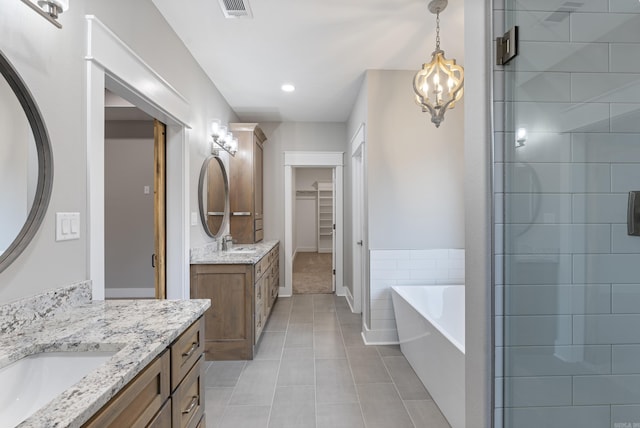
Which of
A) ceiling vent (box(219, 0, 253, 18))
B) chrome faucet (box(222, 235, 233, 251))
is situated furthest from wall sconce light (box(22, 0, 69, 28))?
chrome faucet (box(222, 235, 233, 251))

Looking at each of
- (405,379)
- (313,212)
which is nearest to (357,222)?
(405,379)

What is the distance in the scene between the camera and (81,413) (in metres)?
0.60

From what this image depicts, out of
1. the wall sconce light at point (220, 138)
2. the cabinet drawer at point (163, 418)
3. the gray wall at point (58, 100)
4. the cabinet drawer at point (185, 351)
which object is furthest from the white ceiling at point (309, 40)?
the cabinet drawer at point (163, 418)

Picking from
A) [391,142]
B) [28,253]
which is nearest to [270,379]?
[28,253]

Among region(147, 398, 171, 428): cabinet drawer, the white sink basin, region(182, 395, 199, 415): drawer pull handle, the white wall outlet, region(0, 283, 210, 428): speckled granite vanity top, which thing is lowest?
region(182, 395, 199, 415): drawer pull handle

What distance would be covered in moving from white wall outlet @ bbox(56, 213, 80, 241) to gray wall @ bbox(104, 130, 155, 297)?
3.20 meters

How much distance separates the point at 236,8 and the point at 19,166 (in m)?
1.69

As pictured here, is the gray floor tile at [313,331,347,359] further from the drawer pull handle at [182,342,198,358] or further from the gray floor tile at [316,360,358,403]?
the drawer pull handle at [182,342,198,358]

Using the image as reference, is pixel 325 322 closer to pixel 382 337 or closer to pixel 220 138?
pixel 382 337

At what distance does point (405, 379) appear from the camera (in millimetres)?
2344

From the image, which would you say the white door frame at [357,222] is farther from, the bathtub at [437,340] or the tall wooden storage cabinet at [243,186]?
the tall wooden storage cabinet at [243,186]

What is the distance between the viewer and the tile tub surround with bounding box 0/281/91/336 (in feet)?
3.27

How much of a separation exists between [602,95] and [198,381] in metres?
1.83

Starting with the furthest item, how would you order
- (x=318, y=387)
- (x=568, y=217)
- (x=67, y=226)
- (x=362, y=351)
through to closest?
(x=362, y=351), (x=318, y=387), (x=67, y=226), (x=568, y=217)
